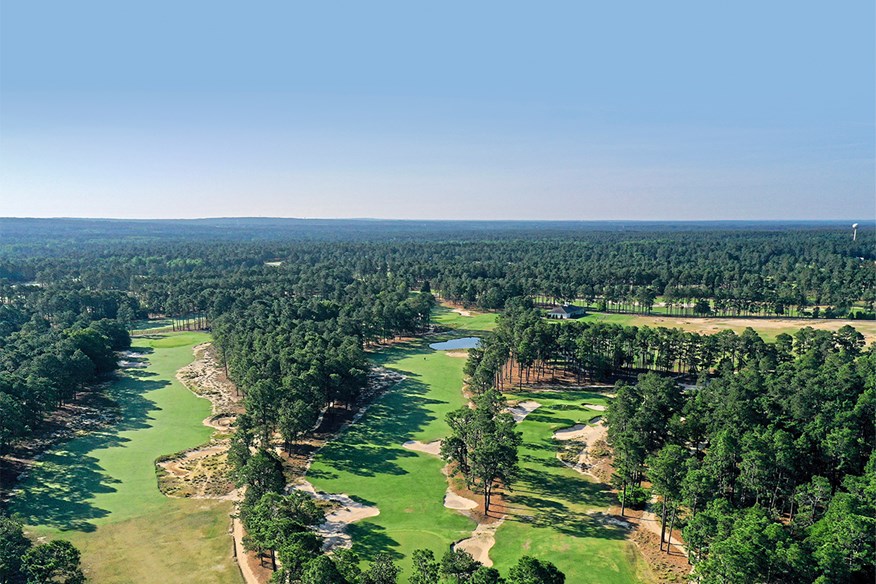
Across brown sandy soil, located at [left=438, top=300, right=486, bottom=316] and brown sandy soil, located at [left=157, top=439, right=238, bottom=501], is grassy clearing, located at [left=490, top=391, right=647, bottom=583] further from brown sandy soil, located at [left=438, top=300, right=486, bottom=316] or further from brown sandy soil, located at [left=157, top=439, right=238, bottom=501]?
brown sandy soil, located at [left=438, top=300, right=486, bottom=316]

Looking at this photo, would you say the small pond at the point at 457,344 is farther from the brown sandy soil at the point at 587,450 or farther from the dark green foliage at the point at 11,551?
the dark green foliage at the point at 11,551

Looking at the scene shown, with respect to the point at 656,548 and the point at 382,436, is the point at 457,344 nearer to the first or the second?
the point at 382,436


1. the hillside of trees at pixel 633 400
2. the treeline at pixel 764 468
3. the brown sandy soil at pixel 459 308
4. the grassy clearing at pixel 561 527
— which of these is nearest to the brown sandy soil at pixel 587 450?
the grassy clearing at pixel 561 527

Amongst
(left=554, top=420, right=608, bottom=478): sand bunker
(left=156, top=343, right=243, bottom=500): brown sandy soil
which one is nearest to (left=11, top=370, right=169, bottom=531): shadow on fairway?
(left=156, top=343, right=243, bottom=500): brown sandy soil

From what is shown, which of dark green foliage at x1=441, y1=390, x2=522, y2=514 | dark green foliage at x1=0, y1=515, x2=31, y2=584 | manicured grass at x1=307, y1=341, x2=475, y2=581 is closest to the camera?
dark green foliage at x1=0, y1=515, x2=31, y2=584

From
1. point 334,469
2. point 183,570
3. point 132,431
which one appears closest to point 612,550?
point 334,469

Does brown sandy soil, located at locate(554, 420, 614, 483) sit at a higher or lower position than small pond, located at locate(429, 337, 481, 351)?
lower

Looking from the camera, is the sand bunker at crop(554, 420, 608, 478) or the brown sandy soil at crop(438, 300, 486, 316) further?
the brown sandy soil at crop(438, 300, 486, 316)
